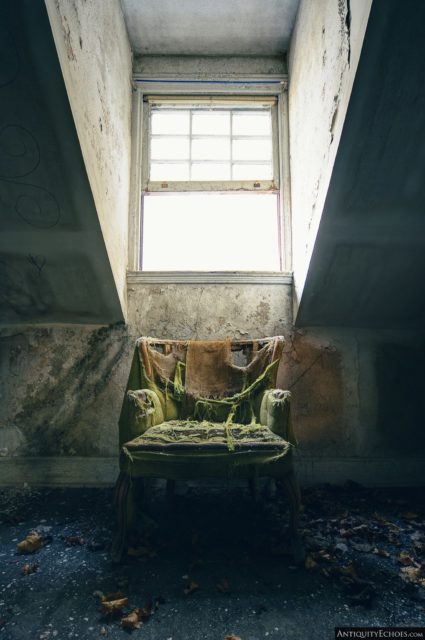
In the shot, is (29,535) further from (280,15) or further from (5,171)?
(280,15)

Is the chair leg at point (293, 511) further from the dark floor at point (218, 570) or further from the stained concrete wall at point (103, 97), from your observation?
the stained concrete wall at point (103, 97)

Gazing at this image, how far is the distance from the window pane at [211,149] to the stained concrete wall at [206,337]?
51.9 inches

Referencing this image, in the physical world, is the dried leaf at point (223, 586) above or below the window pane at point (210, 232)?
below

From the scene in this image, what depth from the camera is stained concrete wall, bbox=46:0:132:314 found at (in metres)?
2.05

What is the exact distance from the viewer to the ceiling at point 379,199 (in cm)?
182

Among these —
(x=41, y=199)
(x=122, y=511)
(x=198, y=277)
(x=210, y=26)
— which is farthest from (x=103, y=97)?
(x=122, y=511)

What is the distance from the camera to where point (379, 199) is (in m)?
2.37

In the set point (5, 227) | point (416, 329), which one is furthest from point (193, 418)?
point (416, 329)

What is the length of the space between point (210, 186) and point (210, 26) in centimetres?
145

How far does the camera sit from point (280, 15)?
3.43m

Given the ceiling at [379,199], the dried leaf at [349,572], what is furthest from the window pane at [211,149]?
the dried leaf at [349,572]

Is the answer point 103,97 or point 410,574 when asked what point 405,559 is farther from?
point 103,97

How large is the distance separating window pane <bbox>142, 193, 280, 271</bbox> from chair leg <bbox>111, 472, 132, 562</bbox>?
191 cm

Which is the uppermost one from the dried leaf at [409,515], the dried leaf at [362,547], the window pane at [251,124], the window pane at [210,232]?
the window pane at [251,124]
